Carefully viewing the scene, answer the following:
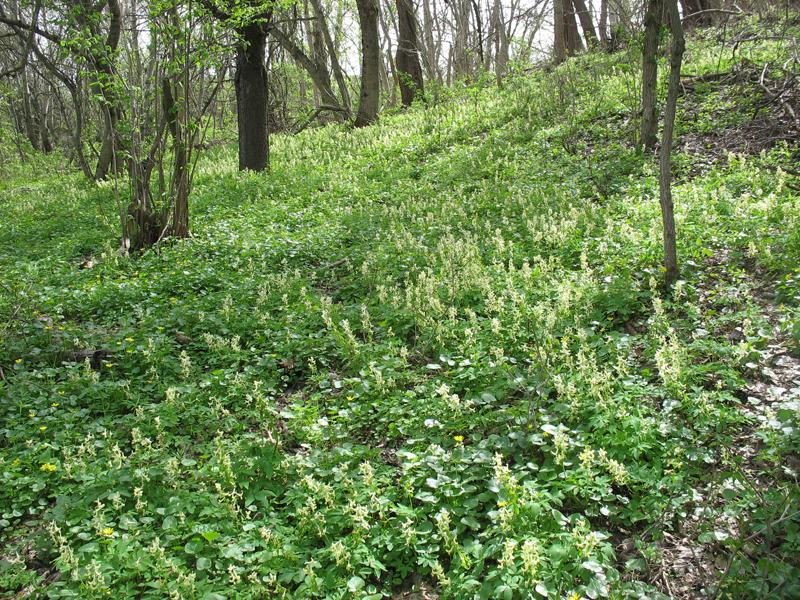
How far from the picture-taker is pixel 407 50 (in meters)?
18.0

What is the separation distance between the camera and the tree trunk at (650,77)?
7729 millimetres

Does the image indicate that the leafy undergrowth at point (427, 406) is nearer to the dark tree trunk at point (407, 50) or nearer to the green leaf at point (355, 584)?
the green leaf at point (355, 584)

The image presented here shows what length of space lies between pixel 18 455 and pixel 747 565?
4.58 metres

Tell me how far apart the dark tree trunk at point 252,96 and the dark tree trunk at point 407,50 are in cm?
723

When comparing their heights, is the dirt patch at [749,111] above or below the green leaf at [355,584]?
above

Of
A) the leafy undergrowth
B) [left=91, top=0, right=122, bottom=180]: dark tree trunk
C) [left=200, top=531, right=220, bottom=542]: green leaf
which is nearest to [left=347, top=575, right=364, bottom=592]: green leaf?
the leafy undergrowth

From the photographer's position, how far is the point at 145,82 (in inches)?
324

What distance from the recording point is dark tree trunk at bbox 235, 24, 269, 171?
11406 millimetres

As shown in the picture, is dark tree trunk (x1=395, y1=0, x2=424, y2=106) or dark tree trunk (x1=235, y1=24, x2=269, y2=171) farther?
dark tree trunk (x1=395, y1=0, x2=424, y2=106)

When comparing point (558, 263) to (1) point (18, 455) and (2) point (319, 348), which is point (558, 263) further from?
(1) point (18, 455)

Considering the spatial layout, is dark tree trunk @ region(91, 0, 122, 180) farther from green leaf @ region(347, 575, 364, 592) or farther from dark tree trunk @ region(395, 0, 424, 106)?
dark tree trunk @ region(395, 0, 424, 106)

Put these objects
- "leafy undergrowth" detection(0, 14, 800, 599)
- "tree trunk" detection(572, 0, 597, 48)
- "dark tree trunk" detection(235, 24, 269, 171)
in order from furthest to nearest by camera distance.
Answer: "tree trunk" detection(572, 0, 597, 48) < "dark tree trunk" detection(235, 24, 269, 171) < "leafy undergrowth" detection(0, 14, 800, 599)

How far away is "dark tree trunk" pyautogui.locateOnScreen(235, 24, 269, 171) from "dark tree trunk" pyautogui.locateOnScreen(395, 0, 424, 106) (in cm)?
723

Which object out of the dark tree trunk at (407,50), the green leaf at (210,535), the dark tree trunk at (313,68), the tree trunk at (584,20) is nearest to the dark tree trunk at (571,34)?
the tree trunk at (584,20)
